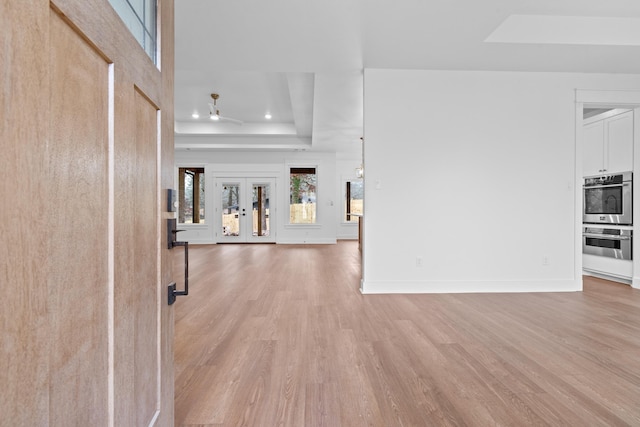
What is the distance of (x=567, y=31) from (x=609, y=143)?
189 centimetres

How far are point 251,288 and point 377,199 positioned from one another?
184 centimetres

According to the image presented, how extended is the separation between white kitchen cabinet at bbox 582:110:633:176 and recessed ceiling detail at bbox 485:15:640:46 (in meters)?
1.25

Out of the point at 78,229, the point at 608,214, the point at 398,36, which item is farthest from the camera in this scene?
the point at 608,214

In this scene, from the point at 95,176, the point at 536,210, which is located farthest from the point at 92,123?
the point at 536,210

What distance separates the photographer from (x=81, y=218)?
0.61 m

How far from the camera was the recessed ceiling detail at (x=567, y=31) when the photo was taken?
122 inches

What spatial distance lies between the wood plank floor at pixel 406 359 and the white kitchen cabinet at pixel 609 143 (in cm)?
170

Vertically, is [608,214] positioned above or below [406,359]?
above

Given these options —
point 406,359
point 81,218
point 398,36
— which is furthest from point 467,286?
point 81,218

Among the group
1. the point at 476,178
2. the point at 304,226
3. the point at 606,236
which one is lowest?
the point at 304,226

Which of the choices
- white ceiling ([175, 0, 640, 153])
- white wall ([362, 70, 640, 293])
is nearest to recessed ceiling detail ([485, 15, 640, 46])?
white ceiling ([175, 0, 640, 153])

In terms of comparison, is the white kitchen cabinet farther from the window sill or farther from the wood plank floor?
the window sill

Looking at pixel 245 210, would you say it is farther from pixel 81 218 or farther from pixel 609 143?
pixel 81 218

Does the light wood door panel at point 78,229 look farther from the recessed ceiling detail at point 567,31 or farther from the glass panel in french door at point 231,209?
the glass panel in french door at point 231,209
